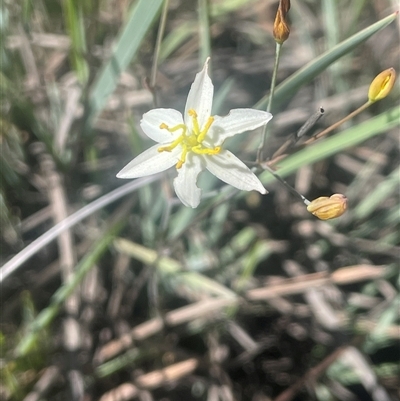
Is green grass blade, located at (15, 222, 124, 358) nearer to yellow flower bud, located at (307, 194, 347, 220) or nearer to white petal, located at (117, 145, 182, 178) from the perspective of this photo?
white petal, located at (117, 145, 182, 178)

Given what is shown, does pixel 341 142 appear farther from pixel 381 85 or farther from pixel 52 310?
pixel 52 310

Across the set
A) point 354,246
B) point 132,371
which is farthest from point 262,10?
point 132,371

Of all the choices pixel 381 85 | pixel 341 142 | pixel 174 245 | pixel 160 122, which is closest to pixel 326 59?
pixel 381 85

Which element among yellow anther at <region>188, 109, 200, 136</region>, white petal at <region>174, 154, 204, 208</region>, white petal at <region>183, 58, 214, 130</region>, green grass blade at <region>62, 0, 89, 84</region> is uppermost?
green grass blade at <region>62, 0, 89, 84</region>

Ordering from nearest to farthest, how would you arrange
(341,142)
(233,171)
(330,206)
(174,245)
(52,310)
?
(330,206), (233,171), (341,142), (52,310), (174,245)

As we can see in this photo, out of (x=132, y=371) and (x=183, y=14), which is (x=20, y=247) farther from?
(x=183, y=14)

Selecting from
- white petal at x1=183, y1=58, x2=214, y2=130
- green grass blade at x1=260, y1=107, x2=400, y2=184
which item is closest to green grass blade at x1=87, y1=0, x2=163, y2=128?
white petal at x1=183, y1=58, x2=214, y2=130
